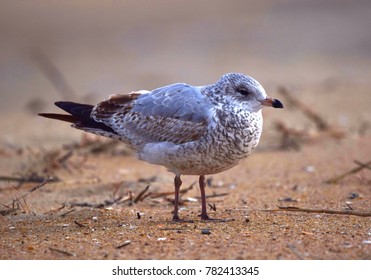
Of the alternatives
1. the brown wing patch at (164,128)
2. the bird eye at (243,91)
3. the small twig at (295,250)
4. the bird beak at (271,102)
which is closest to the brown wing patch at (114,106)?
the brown wing patch at (164,128)

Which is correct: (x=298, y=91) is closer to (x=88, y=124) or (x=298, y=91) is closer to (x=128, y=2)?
(x=88, y=124)

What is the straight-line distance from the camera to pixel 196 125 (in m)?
6.03

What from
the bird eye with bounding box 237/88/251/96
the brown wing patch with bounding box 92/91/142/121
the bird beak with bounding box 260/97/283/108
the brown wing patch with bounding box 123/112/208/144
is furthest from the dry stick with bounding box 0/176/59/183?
the bird beak with bounding box 260/97/283/108

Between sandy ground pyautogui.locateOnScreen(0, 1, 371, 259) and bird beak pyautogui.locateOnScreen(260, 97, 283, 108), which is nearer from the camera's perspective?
sandy ground pyautogui.locateOnScreen(0, 1, 371, 259)

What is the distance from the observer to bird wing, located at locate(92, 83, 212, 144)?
6074 millimetres

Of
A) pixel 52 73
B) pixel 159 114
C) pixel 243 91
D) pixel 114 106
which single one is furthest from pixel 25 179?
pixel 52 73

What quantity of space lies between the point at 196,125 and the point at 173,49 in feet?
44.4

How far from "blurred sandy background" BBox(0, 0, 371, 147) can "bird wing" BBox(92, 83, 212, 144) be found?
4305 millimetres

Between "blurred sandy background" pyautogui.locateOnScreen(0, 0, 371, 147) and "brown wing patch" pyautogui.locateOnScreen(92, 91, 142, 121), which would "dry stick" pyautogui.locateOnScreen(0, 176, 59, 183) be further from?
"blurred sandy background" pyautogui.locateOnScreen(0, 0, 371, 147)

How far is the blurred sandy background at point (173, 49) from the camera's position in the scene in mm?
14090

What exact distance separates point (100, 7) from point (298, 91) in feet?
35.8

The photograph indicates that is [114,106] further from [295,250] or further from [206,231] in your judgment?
[295,250]

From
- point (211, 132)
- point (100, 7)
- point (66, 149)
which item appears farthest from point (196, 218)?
point (100, 7)

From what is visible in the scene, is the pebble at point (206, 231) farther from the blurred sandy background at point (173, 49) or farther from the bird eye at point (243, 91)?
the blurred sandy background at point (173, 49)
